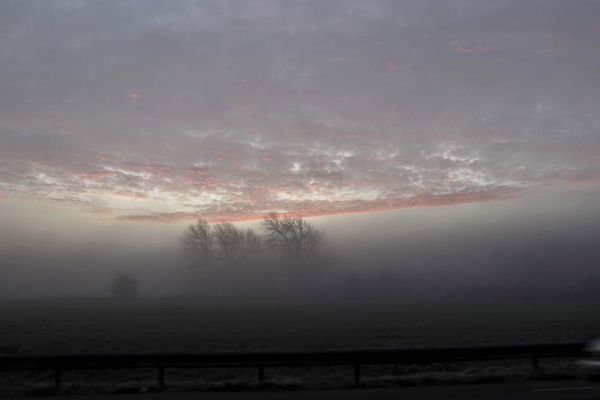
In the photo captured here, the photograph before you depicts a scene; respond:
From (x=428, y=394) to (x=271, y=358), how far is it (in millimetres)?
3791

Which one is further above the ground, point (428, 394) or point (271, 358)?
point (271, 358)

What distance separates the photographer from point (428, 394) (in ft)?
36.1

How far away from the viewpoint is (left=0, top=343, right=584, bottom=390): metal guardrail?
12066 millimetres

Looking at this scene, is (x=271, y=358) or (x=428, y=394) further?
(x=271, y=358)

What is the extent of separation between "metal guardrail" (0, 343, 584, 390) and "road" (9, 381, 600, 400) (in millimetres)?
1071

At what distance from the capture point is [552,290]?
9519 cm

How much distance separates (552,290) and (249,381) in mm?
94793

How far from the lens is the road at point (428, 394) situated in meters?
10.4

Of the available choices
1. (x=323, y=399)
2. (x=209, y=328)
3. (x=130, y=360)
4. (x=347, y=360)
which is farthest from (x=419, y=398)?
(x=209, y=328)

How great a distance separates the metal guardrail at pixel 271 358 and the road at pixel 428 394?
42.2 inches

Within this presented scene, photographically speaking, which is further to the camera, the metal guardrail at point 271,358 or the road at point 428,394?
the metal guardrail at point 271,358

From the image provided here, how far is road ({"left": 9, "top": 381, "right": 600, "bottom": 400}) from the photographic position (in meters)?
10.4

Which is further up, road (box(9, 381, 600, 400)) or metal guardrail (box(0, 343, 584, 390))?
metal guardrail (box(0, 343, 584, 390))

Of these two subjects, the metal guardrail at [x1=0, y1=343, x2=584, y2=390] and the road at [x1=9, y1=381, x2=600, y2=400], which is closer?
the road at [x1=9, y1=381, x2=600, y2=400]
